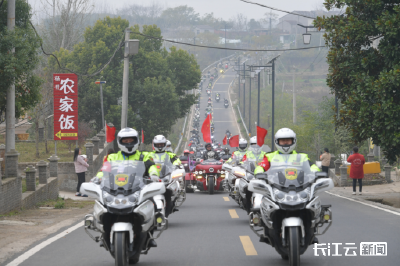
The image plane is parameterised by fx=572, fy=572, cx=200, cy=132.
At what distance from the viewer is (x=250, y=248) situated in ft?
29.9

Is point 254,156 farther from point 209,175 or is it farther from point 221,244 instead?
point 209,175

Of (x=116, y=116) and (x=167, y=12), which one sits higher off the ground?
(x=167, y=12)

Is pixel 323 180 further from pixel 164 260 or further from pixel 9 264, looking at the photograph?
pixel 9 264

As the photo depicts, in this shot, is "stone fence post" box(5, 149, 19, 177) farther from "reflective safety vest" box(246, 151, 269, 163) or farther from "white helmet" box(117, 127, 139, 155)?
"white helmet" box(117, 127, 139, 155)

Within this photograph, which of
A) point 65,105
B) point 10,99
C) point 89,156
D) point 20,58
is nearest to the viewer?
point 20,58

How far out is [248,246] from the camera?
930 centimetres

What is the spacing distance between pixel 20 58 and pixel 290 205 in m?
10.5

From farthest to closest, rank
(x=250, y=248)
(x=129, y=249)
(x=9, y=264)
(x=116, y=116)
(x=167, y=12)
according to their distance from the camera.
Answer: (x=167, y=12)
(x=116, y=116)
(x=250, y=248)
(x=9, y=264)
(x=129, y=249)

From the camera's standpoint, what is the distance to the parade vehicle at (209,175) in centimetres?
2072

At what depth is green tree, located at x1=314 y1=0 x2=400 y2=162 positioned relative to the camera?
16.0 m

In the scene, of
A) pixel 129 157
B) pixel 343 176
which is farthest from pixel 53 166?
pixel 129 157

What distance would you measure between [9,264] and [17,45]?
8525 mm

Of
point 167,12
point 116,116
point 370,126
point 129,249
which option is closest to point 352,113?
point 370,126

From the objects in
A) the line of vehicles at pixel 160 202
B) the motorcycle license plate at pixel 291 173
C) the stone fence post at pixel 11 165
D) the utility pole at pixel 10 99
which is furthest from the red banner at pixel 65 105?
the motorcycle license plate at pixel 291 173
